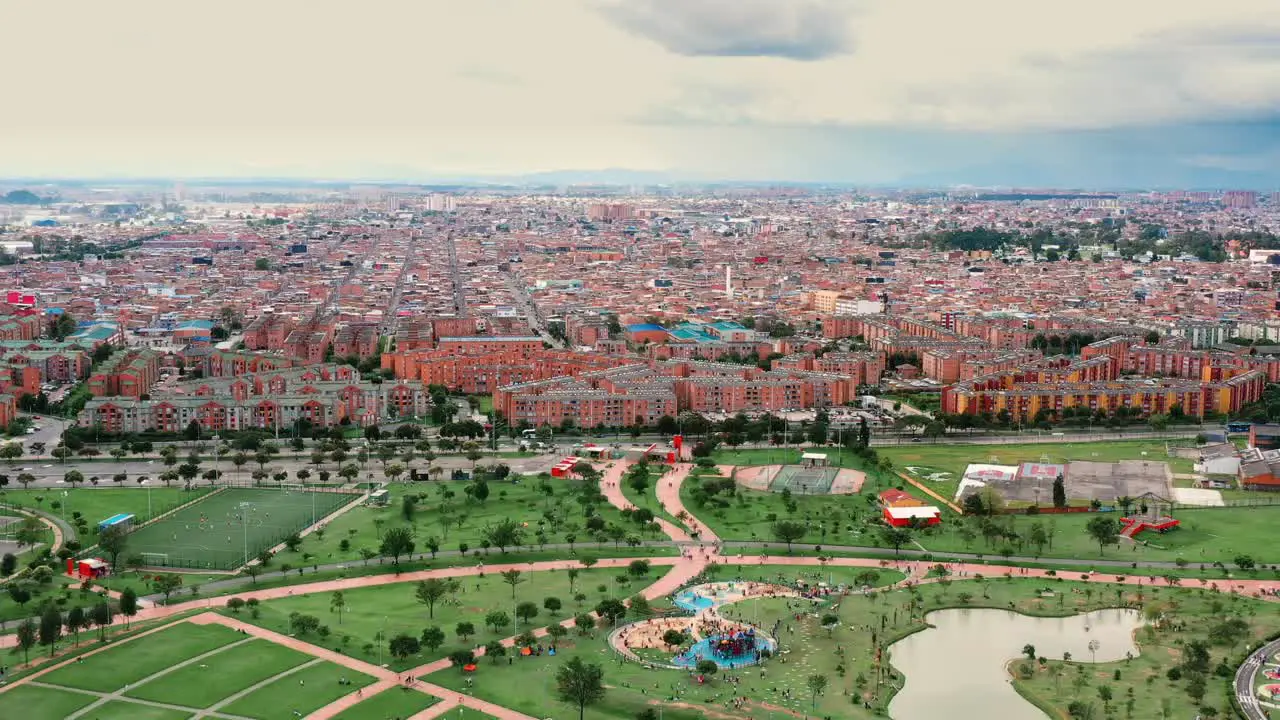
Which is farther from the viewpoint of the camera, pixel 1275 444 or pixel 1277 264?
pixel 1277 264

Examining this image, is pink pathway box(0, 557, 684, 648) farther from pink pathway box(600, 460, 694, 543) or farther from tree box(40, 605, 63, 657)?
pink pathway box(600, 460, 694, 543)

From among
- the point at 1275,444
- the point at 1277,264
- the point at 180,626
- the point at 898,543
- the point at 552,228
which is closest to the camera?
the point at 180,626

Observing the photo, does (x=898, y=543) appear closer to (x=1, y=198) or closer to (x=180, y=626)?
(x=180, y=626)

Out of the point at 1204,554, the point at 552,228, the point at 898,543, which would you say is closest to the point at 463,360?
the point at 898,543

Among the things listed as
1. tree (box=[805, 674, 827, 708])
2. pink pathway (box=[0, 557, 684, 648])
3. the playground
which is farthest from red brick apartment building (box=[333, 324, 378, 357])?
tree (box=[805, 674, 827, 708])

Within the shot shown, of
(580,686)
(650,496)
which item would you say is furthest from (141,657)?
(650,496)

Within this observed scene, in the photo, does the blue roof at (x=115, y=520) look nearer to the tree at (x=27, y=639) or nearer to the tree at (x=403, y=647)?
the tree at (x=27, y=639)
